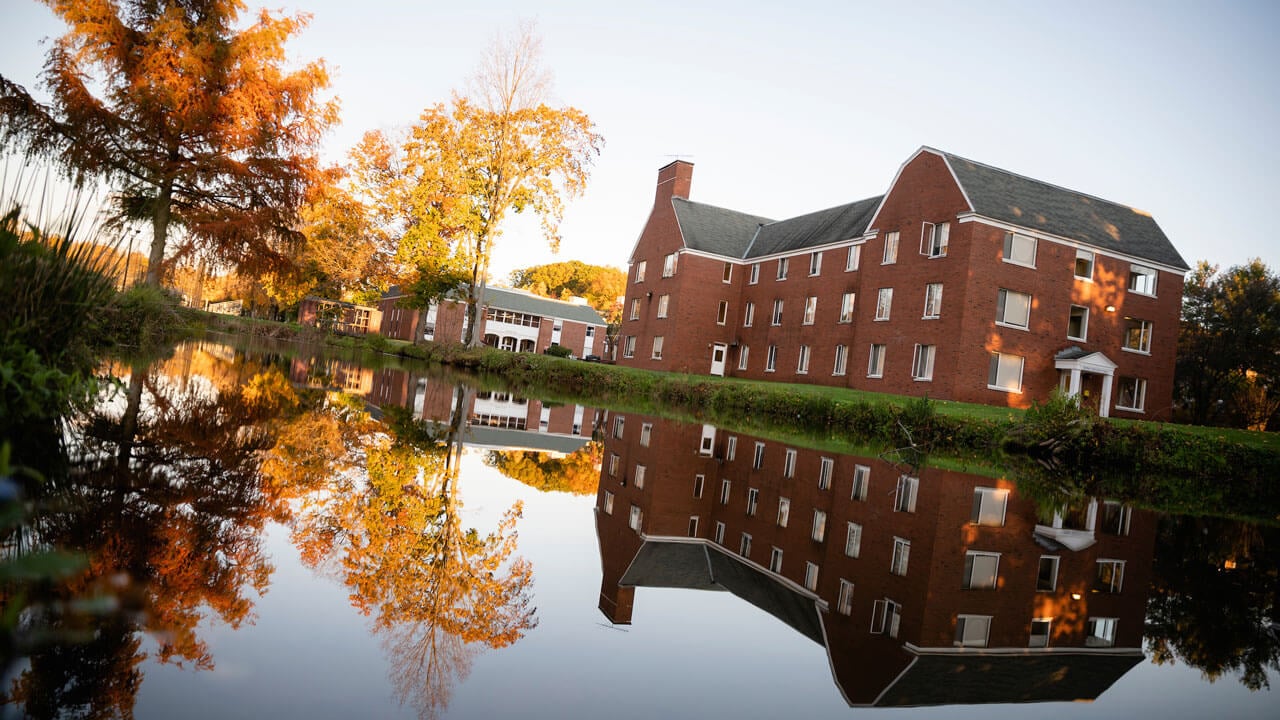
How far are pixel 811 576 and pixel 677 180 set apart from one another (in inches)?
1556

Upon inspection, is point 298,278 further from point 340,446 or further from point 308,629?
point 308,629

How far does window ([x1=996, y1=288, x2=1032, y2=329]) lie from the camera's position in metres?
26.9

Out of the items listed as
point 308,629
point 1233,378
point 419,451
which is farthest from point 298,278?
point 1233,378

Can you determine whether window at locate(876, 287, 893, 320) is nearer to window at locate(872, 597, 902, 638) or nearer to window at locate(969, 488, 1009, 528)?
window at locate(969, 488, 1009, 528)

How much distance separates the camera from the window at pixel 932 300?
1090 inches

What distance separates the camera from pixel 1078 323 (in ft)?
94.4

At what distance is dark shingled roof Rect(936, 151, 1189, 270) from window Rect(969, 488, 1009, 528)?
1953cm

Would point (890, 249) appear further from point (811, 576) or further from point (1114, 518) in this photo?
point (811, 576)

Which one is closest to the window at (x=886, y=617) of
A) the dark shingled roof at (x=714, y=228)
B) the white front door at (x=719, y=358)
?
the dark shingled roof at (x=714, y=228)

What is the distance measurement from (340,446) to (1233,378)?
49.4 meters

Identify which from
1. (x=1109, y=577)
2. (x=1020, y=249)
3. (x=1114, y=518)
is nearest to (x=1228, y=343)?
(x=1020, y=249)

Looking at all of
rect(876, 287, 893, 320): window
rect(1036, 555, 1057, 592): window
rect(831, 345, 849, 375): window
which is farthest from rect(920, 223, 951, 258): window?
rect(1036, 555, 1057, 592): window

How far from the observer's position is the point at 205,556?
130 inches

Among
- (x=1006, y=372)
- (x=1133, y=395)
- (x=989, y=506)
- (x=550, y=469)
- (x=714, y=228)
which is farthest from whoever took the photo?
(x=714, y=228)
